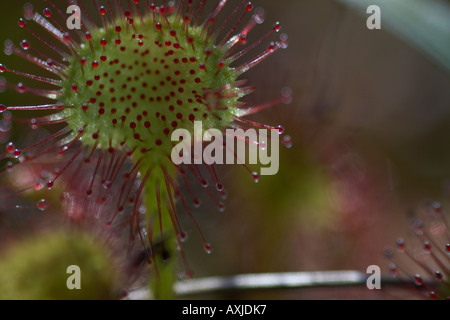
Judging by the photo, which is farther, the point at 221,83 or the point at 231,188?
the point at 231,188

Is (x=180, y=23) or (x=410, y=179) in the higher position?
(x=180, y=23)

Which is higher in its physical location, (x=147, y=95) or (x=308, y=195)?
(x=147, y=95)

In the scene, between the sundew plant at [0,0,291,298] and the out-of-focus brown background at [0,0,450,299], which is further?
the out-of-focus brown background at [0,0,450,299]

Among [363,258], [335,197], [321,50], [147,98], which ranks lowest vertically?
[363,258]

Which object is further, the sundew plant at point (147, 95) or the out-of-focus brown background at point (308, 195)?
the out-of-focus brown background at point (308, 195)

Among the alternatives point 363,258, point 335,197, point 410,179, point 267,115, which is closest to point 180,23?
point 267,115

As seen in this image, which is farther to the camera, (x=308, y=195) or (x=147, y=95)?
(x=308, y=195)
